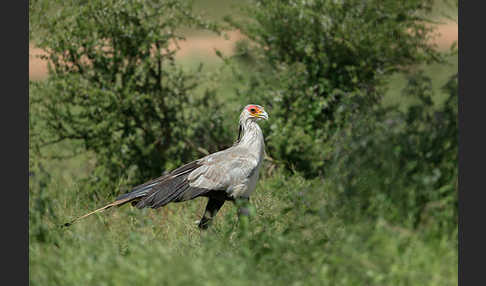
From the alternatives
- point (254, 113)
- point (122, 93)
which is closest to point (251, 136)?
point (254, 113)

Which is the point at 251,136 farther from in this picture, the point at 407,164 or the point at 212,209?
the point at 407,164

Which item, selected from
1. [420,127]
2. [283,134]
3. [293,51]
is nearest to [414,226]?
[420,127]

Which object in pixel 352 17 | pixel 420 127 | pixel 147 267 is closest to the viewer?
pixel 147 267

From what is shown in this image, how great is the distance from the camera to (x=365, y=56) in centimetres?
858

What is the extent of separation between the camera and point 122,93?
868 centimetres

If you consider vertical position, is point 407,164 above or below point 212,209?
above

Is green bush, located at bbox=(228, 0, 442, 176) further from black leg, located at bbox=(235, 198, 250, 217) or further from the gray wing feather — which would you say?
black leg, located at bbox=(235, 198, 250, 217)

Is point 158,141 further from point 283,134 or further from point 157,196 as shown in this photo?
point 157,196

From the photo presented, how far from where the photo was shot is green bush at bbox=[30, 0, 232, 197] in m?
8.41

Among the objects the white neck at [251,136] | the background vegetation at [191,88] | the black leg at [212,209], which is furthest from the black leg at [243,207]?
the white neck at [251,136]

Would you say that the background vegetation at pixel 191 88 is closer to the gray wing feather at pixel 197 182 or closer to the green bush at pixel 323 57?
the green bush at pixel 323 57

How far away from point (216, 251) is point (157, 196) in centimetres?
140

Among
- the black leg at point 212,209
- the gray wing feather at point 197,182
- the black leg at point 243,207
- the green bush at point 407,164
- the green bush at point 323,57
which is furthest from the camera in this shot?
the green bush at point 323,57

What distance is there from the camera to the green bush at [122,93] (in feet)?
27.6
